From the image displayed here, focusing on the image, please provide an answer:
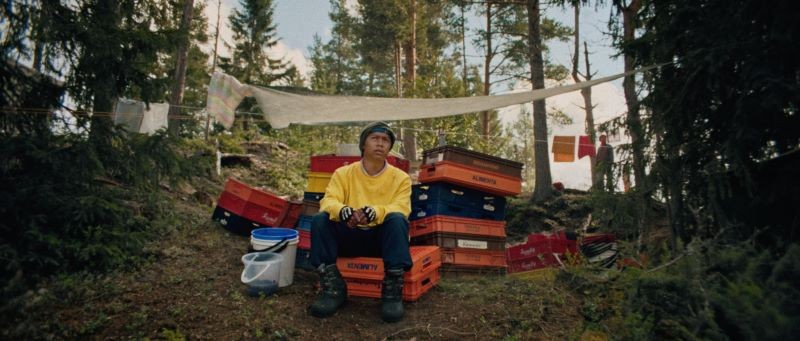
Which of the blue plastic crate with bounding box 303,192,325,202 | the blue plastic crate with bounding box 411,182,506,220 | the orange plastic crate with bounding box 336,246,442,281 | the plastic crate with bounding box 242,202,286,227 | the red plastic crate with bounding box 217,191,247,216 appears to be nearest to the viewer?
the orange plastic crate with bounding box 336,246,442,281

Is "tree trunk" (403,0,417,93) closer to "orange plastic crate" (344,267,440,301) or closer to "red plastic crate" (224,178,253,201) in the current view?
"red plastic crate" (224,178,253,201)

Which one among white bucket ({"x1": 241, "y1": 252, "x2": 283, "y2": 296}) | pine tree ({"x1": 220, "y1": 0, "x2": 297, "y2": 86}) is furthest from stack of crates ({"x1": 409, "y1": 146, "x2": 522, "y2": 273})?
pine tree ({"x1": 220, "y1": 0, "x2": 297, "y2": 86})

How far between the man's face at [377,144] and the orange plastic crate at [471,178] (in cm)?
105

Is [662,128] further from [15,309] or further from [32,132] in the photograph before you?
[32,132]

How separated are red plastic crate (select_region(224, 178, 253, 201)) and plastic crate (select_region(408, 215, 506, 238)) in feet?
6.85

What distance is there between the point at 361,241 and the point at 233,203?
2708mm

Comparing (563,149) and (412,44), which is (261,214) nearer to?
(563,149)

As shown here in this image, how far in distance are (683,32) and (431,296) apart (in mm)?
2885

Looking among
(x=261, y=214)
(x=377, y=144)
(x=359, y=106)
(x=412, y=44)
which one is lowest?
(x=261, y=214)

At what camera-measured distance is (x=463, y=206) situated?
15.1 ft

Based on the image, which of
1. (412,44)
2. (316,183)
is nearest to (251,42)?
(412,44)

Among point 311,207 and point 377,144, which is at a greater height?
point 377,144

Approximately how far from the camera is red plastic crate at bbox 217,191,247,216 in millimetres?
5320

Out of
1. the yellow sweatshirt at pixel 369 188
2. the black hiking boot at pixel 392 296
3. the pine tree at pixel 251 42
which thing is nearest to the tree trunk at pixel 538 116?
the yellow sweatshirt at pixel 369 188
